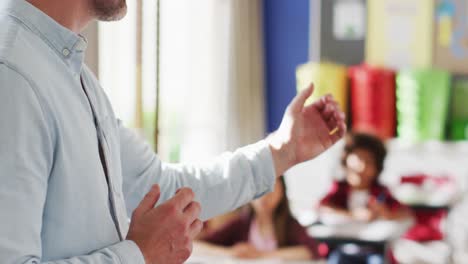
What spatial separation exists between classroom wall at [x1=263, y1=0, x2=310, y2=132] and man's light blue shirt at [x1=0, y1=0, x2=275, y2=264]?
15.1ft

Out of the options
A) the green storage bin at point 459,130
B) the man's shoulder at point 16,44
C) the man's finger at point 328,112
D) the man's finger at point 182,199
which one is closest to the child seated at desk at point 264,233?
the green storage bin at point 459,130

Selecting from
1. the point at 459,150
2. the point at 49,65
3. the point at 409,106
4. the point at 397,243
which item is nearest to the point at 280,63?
the point at 409,106

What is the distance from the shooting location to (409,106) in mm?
5000

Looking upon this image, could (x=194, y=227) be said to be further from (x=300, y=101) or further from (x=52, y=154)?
(x=300, y=101)

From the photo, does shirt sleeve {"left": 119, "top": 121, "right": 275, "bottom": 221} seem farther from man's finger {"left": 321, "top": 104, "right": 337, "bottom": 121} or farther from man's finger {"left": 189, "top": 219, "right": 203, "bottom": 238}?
man's finger {"left": 189, "top": 219, "right": 203, "bottom": 238}

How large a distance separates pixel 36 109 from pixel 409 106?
4294mm

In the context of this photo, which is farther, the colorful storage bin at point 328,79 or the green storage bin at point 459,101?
the colorful storage bin at point 328,79

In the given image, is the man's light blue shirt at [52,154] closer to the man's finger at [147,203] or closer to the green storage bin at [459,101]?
the man's finger at [147,203]

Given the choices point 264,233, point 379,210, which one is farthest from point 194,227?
point 379,210

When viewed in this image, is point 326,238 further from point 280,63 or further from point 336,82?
point 280,63

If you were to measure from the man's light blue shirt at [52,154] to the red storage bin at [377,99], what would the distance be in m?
4.02

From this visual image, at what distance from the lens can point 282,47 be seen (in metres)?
5.76

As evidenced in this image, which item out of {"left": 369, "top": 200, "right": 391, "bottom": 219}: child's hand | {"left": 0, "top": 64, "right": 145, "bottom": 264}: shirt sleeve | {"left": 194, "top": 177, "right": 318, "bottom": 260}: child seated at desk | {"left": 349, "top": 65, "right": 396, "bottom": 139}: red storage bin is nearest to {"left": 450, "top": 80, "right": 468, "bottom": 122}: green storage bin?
{"left": 349, "top": 65, "right": 396, "bottom": 139}: red storage bin

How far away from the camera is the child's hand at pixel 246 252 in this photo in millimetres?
3292
